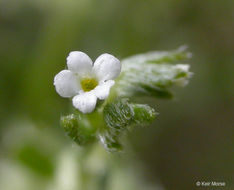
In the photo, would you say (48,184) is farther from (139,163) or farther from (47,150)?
(139,163)

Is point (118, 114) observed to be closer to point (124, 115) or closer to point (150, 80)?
point (124, 115)

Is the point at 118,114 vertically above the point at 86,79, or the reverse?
the point at 86,79

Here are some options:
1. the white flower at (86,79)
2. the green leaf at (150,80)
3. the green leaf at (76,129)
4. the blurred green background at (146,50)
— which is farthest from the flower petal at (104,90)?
the blurred green background at (146,50)

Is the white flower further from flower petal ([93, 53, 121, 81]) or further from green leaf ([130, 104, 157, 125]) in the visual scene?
green leaf ([130, 104, 157, 125])

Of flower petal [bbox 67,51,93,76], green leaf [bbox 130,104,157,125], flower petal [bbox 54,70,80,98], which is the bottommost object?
green leaf [bbox 130,104,157,125]

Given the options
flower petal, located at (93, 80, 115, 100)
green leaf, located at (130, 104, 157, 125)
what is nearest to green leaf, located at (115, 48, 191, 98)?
green leaf, located at (130, 104, 157, 125)

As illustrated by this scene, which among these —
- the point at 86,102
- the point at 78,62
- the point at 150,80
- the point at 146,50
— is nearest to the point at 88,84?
the point at 78,62

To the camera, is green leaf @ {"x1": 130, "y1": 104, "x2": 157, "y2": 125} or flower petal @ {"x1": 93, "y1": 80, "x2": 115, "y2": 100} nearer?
flower petal @ {"x1": 93, "y1": 80, "x2": 115, "y2": 100}
